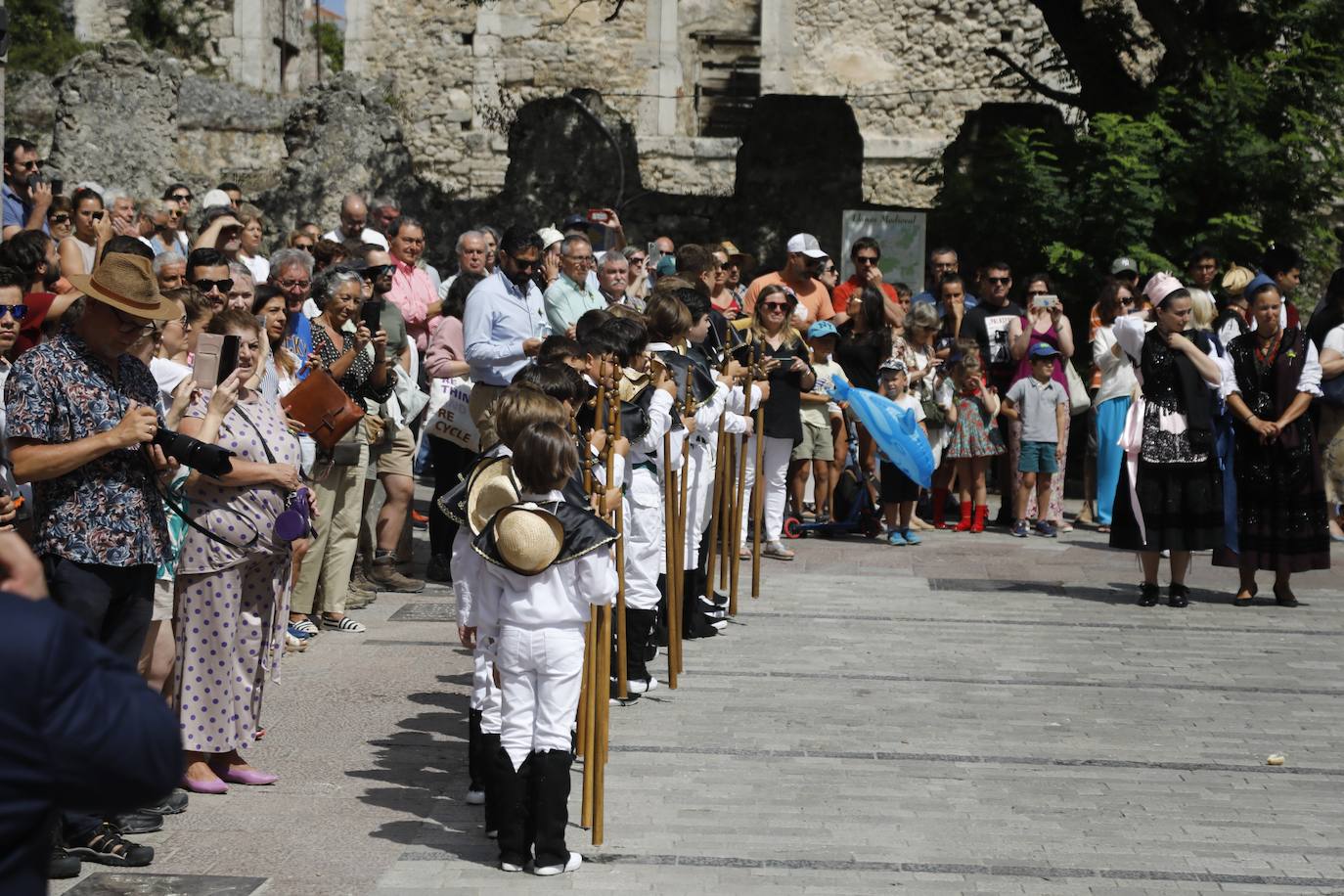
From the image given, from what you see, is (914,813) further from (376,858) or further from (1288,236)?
(1288,236)

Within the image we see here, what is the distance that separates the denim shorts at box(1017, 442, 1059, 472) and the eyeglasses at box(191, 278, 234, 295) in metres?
7.28

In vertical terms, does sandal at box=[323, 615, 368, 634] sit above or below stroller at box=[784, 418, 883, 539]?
below

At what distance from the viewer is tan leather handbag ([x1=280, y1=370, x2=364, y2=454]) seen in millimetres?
8164

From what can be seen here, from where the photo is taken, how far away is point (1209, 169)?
1638 cm

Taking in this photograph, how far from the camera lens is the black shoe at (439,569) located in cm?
1089

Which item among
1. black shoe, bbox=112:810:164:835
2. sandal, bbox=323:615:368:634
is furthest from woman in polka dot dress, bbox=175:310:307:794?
sandal, bbox=323:615:368:634

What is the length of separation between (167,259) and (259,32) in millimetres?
23208

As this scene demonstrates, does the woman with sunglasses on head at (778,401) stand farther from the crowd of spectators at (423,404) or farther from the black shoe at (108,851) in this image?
the black shoe at (108,851)

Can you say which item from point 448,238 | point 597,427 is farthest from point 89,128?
point 597,427

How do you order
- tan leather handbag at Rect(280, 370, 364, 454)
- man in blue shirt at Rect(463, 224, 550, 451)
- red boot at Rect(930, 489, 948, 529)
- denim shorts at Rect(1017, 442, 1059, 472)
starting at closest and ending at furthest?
1. tan leather handbag at Rect(280, 370, 364, 454)
2. man in blue shirt at Rect(463, 224, 550, 451)
3. denim shorts at Rect(1017, 442, 1059, 472)
4. red boot at Rect(930, 489, 948, 529)

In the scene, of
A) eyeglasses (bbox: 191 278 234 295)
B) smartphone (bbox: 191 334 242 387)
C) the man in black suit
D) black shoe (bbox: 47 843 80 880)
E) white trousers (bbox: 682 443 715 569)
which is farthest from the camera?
white trousers (bbox: 682 443 715 569)

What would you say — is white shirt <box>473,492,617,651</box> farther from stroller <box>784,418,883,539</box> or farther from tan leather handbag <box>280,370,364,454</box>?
stroller <box>784,418,883,539</box>

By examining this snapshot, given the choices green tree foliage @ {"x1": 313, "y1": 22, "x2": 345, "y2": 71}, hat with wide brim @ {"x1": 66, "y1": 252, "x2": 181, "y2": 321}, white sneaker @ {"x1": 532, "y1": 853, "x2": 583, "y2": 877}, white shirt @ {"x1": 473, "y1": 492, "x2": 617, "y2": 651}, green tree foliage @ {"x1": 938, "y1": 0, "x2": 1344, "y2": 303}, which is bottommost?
white sneaker @ {"x1": 532, "y1": 853, "x2": 583, "y2": 877}

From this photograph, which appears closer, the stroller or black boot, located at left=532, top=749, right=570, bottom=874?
black boot, located at left=532, top=749, right=570, bottom=874
